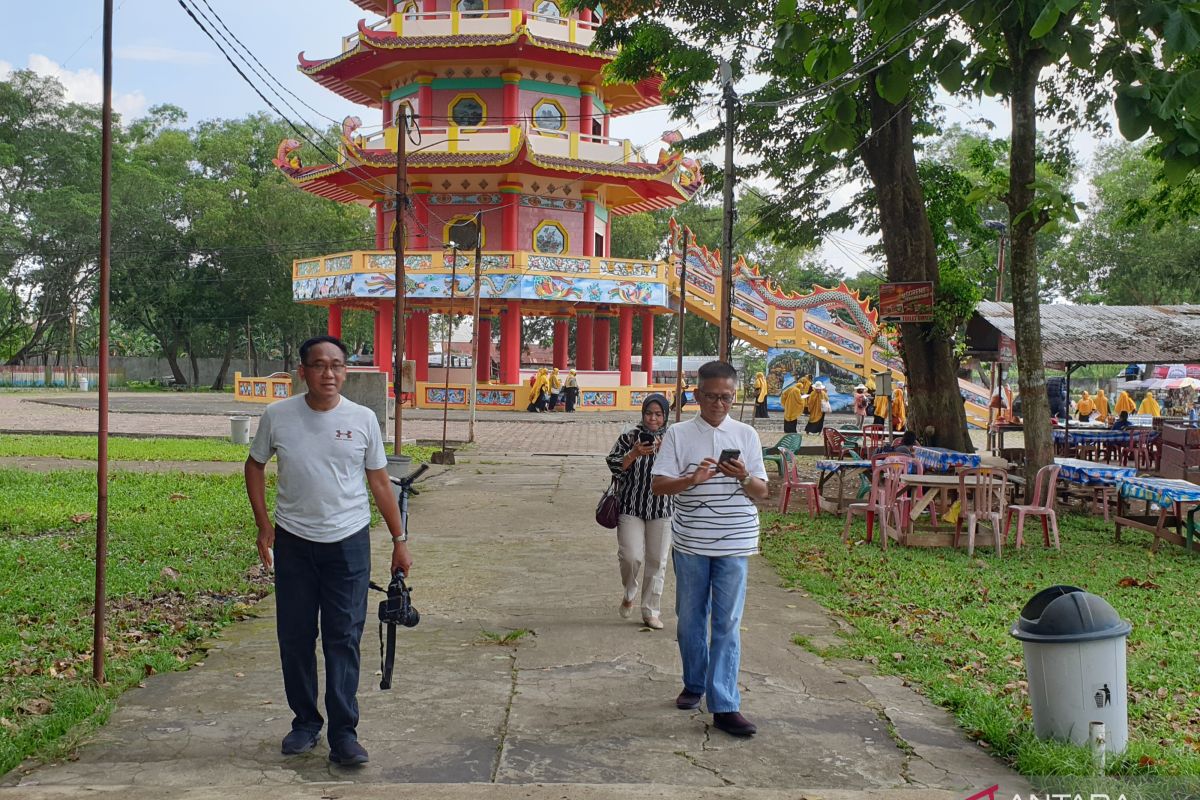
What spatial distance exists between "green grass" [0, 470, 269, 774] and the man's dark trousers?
1062mm

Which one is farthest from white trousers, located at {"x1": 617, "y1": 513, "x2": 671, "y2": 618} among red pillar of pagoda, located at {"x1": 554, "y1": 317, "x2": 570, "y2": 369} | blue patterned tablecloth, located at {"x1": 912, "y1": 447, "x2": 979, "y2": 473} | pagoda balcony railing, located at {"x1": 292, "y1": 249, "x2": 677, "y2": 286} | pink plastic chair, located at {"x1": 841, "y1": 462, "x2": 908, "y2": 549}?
red pillar of pagoda, located at {"x1": 554, "y1": 317, "x2": 570, "y2": 369}

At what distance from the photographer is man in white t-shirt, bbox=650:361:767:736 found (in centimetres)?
510

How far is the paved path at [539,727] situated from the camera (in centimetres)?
438

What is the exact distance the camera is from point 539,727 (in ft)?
16.7

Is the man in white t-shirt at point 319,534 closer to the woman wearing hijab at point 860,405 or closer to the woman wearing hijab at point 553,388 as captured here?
the woman wearing hijab at point 860,405

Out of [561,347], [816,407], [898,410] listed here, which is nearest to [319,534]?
[816,407]

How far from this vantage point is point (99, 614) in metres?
5.64

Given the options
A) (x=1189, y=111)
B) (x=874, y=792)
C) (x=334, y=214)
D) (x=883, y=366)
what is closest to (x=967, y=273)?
(x=1189, y=111)

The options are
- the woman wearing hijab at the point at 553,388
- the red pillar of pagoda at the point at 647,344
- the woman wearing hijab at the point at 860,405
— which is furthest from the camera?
the red pillar of pagoda at the point at 647,344

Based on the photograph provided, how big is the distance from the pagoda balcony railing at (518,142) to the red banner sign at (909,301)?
2078cm

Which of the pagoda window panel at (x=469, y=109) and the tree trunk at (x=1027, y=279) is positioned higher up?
the pagoda window panel at (x=469, y=109)

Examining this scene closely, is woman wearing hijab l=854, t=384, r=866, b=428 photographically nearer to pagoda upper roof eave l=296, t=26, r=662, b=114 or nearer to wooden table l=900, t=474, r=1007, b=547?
pagoda upper roof eave l=296, t=26, r=662, b=114

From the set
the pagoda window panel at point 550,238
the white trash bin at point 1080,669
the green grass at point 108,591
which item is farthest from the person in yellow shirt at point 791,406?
the white trash bin at point 1080,669

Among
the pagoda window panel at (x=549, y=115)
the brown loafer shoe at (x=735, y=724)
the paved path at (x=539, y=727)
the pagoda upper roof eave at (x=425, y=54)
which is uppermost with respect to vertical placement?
the pagoda upper roof eave at (x=425, y=54)
